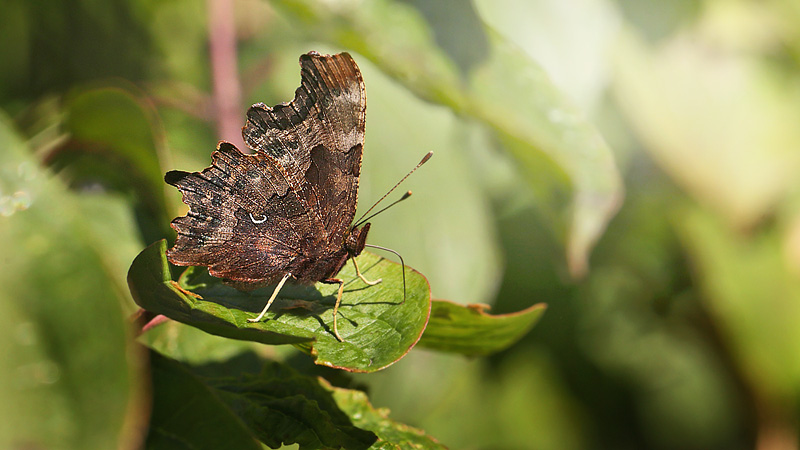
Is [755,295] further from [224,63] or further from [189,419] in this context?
[189,419]

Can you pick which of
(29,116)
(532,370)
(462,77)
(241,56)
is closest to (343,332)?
(462,77)

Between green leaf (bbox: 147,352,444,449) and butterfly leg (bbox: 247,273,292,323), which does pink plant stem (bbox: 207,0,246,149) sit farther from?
green leaf (bbox: 147,352,444,449)

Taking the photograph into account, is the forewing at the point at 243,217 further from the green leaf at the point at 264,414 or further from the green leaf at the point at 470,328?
the green leaf at the point at 470,328

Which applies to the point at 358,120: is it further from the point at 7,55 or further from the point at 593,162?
the point at 7,55

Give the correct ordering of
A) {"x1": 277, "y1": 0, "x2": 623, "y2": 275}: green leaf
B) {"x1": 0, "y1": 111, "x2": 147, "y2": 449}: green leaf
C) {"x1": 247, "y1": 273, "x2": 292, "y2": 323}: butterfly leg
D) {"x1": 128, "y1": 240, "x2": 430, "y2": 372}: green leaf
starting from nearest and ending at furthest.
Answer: {"x1": 0, "y1": 111, "x2": 147, "y2": 449}: green leaf < {"x1": 128, "y1": 240, "x2": 430, "y2": 372}: green leaf < {"x1": 247, "y1": 273, "x2": 292, "y2": 323}: butterfly leg < {"x1": 277, "y1": 0, "x2": 623, "y2": 275}: green leaf

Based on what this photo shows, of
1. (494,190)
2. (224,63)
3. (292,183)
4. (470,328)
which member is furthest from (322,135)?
(494,190)

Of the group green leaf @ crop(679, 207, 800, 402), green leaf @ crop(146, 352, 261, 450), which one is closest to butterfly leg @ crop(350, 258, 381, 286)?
green leaf @ crop(146, 352, 261, 450)

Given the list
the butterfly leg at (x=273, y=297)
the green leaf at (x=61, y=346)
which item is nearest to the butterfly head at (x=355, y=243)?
the butterfly leg at (x=273, y=297)
